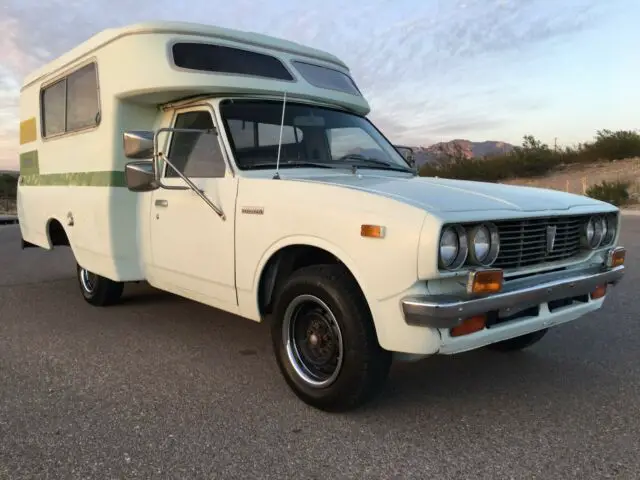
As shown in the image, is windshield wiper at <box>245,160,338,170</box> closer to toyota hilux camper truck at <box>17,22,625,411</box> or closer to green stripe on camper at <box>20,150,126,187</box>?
toyota hilux camper truck at <box>17,22,625,411</box>

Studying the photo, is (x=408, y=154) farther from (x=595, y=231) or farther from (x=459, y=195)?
(x=459, y=195)

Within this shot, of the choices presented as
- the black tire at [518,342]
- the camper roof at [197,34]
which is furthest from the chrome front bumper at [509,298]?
the camper roof at [197,34]

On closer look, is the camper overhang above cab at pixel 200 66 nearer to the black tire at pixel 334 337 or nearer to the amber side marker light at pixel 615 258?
the black tire at pixel 334 337

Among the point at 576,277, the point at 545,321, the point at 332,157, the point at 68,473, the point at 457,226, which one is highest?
the point at 332,157

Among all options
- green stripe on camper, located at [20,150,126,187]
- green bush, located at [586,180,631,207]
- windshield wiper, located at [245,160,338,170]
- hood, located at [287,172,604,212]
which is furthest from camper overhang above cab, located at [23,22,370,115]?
green bush, located at [586,180,631,207]

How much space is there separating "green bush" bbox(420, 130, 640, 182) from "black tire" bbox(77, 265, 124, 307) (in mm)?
30795

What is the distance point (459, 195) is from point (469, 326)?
0.80 m

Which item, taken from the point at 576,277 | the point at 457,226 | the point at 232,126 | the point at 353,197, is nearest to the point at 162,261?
the point at 232,126

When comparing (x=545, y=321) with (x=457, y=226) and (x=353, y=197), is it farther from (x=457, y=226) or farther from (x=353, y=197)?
(x=353, y=197)

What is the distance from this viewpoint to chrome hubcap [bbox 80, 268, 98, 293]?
20.5 ft

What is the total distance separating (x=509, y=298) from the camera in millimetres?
3189

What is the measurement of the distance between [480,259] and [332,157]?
1849mm

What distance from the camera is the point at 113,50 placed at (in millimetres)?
5176

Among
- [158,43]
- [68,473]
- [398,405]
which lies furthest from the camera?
[158,43]
